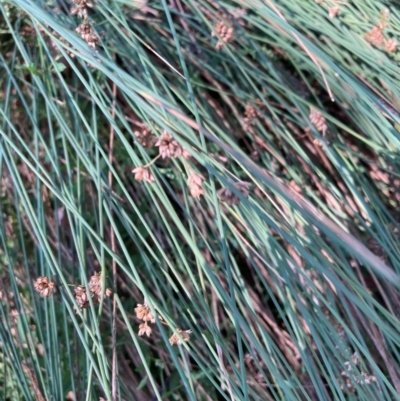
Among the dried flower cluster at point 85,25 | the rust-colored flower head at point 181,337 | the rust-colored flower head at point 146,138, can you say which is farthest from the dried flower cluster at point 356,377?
the dried flower cluster at point 85,25

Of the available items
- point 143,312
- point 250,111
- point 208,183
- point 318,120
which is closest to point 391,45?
point 318,120

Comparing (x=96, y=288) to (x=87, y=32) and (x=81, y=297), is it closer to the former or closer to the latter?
(x=81, y=297)

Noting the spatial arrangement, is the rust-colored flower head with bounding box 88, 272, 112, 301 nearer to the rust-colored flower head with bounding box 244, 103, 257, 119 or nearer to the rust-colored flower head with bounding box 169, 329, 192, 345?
the rust-colored flower head with bounding box 169, 329, 192, 345

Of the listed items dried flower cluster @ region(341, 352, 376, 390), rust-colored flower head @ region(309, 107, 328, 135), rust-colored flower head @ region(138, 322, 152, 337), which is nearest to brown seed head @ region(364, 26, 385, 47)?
rust-colored flower head @ region(309, 107, 328, 135)

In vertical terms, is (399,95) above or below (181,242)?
above

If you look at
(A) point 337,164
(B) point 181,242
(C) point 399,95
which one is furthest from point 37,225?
(C) point 399,95

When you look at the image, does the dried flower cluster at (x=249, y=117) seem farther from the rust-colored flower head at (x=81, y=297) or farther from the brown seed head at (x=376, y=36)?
the rust-colored flower head at (x=81, y=297)

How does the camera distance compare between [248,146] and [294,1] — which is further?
[248,146]

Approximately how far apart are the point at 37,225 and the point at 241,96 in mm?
517

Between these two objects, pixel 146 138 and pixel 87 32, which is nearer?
pixel 87 32

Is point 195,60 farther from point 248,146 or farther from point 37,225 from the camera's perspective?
point 37,225

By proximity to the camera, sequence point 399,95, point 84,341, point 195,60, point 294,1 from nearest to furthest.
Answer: point 84,341, point 399,95, point 294,1, point 195,60

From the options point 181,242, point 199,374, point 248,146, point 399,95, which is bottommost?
point 199,374

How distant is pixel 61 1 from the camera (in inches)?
40.8
